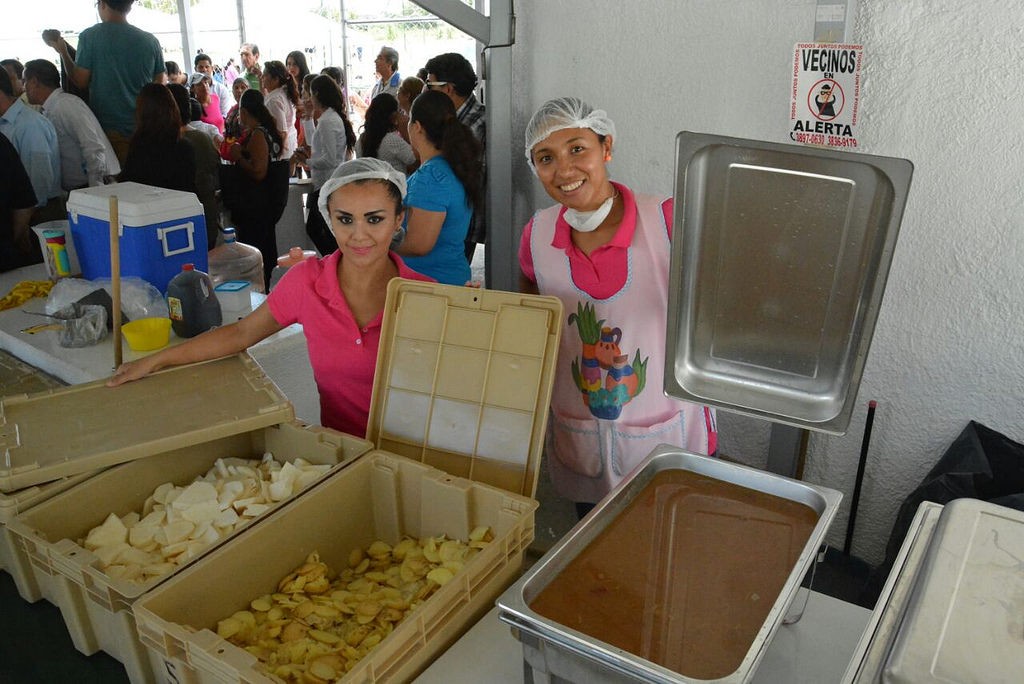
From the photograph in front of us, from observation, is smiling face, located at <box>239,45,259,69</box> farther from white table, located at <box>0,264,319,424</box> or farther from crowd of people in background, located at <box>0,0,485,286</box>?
white table, located at <box>0,264,319,424</box>

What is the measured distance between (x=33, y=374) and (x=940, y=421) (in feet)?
8.74

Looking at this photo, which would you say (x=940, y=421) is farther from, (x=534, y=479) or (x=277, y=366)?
(x=277, y=366)

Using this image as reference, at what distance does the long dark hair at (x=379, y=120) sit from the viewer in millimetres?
4176

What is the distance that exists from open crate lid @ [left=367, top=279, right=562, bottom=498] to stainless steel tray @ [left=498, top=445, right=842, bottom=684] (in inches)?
12.3

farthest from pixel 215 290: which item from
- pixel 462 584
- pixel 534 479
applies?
pixel 462 584

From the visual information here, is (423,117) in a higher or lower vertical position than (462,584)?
higher

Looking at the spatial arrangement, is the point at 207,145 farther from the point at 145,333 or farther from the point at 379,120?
the point at 145,333

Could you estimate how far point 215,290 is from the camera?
2.56m

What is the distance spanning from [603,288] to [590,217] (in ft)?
0.59

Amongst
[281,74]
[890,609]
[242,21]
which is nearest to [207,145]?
[281,74]

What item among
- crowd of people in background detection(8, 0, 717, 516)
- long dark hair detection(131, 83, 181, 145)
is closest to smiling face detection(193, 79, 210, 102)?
crowd of people in background detection(8, 0, 717, 516)

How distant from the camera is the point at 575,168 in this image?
1896 millimetres

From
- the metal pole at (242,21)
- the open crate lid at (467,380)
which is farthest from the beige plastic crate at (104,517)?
the metal pole at (242,21)

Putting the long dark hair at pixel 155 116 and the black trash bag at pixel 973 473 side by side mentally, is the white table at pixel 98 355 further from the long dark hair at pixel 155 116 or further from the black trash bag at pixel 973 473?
the black trash bag at pixel 973 473
